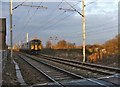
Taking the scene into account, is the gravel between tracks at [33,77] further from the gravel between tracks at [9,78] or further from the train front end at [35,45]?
the train front end at [35,45]

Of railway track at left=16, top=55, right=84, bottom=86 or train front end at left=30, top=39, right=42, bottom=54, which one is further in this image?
train front end at left=30, top=39, right=42, bottom=54

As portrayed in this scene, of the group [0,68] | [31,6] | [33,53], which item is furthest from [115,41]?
[0,68]

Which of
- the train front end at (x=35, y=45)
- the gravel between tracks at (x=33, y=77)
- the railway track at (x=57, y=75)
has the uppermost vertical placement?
the train front end at (x=35, y=45)

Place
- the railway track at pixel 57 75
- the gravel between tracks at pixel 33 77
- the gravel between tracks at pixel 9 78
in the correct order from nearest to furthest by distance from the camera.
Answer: the gravel between tracks at pixel 9 78, the gravel between tracks at pixel 33 77, the railway track at pixel 57 75

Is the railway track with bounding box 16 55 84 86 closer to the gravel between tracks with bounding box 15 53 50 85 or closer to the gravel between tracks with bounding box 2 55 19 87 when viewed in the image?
the gravel between tracks with bounding box 15 53 50 85

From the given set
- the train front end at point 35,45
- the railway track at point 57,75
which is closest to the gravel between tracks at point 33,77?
the railway track at point 57,75

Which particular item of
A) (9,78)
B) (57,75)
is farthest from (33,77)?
(9,78)

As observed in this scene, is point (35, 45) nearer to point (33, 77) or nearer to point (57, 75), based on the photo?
point (57, 75)

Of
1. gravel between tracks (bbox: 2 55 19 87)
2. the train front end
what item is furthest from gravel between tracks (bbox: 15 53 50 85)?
the train front end

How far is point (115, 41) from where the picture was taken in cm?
5206

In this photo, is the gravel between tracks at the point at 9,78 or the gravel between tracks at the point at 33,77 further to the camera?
the gravel between tracks at the point at 33,77

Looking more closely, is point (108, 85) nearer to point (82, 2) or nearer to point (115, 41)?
point (82, 2)

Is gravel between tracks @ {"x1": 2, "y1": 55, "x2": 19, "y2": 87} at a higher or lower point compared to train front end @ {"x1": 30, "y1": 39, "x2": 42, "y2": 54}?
lower

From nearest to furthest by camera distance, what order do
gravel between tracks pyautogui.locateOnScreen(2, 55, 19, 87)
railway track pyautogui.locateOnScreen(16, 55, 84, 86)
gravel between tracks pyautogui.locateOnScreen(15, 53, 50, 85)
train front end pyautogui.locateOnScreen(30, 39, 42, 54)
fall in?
gravel between tracks pyautogui.locateOnScreen(2, 55, 19, 87)
gravel between tracks pyautogui.locateOnScreen(15, 53, 50, 85)
railway track pyautogui.locateOnScreen(16, 55, 84, 86)
train front end pyautogui.locateOnScreen(30, 39, 42, 54)
